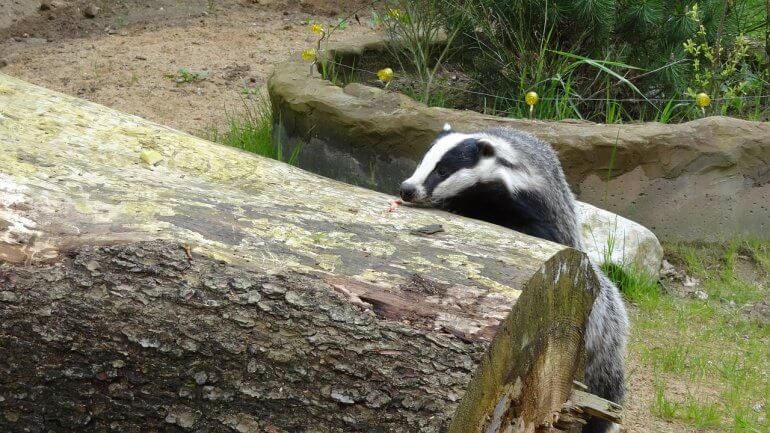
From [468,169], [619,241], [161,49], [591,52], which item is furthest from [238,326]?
[161,49]

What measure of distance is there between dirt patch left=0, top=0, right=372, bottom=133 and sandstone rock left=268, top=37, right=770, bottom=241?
1514mm

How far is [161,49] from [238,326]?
6.30 m

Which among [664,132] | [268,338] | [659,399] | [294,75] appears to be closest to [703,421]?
[659,399]

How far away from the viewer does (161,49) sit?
27.3 ft

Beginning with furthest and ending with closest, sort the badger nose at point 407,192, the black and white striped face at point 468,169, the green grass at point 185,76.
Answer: the green grass at point 185,76 < the black and white striped face at point 468,169 < the badger nose at point 407,192

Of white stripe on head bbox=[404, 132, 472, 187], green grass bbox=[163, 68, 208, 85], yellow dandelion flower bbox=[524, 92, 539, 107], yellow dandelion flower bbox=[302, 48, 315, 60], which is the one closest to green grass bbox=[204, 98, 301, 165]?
yellow dandelion flower bbox=[302, 48, 315, 60]

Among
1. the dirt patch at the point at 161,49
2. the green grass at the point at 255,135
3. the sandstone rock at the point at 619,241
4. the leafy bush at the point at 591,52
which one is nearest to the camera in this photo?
the sandstone rock at the point at 619,241

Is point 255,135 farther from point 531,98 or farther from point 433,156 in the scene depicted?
point 433,156

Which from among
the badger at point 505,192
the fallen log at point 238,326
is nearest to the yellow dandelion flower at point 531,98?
the badger at point 505,192

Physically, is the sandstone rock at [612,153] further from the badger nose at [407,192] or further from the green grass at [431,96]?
the badger nose at [407,192]

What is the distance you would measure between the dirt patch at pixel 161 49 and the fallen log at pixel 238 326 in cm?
417

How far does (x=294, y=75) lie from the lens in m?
5.88

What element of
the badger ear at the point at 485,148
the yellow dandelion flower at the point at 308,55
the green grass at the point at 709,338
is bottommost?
the green grass at the point at 709,338

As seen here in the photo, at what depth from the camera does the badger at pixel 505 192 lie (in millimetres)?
3900
